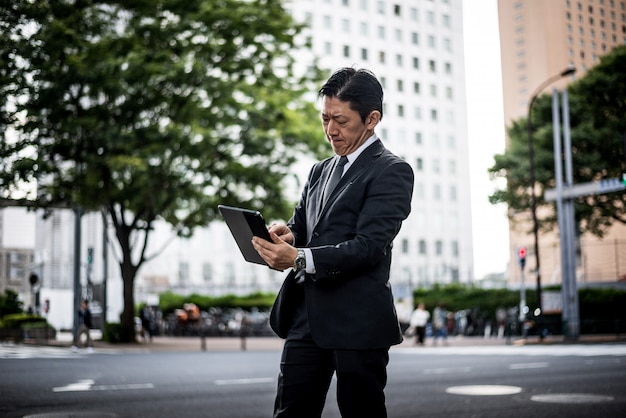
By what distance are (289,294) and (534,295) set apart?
106 feet

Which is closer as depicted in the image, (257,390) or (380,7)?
(257,390)

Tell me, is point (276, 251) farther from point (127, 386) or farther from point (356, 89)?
point (127, 386)

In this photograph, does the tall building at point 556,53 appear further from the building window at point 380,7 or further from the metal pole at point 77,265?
the metal pole at point 77,265

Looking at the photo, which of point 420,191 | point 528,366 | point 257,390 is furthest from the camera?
point 420,191

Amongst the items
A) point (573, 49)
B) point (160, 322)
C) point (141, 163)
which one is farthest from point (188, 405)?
point (573, 49)

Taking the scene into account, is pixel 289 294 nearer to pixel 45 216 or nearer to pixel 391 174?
pixel 391 174

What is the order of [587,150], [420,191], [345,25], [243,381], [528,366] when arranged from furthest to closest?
[420,191]
[345,25]
[587,150]
[528,366]
[243,381]

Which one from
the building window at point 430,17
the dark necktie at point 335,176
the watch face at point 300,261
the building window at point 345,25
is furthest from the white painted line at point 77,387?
the building window at point 430,17

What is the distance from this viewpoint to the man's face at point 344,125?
2928mm

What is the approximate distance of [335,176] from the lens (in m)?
3.03

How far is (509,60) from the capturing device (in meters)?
82.9

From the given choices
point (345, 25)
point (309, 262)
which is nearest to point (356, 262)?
point (309, 262)

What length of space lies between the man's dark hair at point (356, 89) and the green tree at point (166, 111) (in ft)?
55.6

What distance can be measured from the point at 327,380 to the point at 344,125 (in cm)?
98
